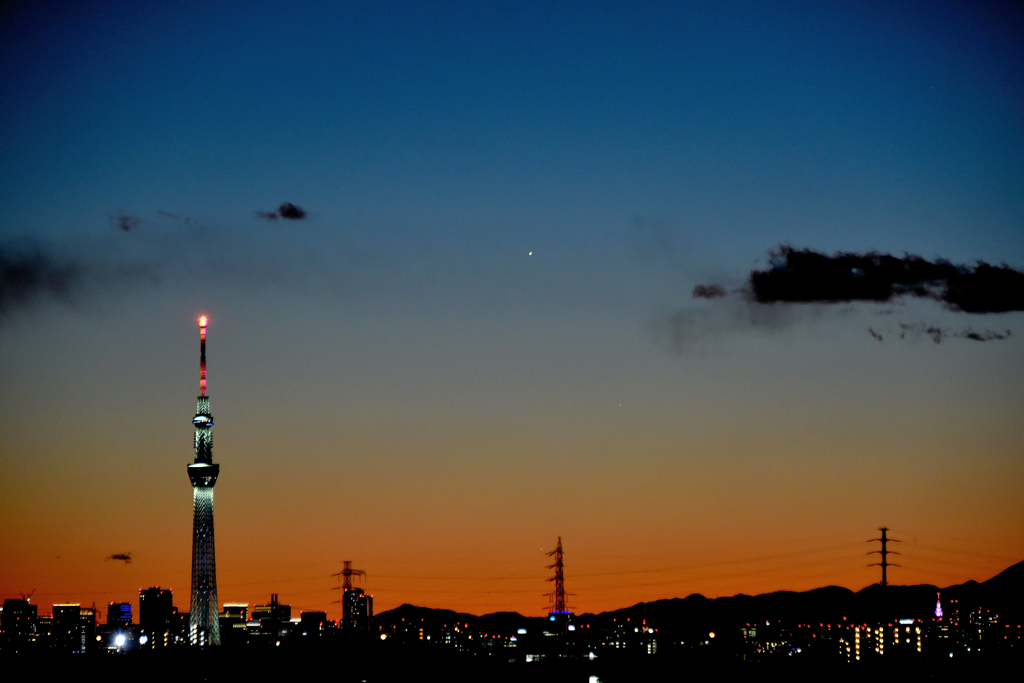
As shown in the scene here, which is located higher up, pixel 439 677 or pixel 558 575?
pixel 558 575

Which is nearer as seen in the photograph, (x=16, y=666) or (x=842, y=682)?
(x=842, y=682)

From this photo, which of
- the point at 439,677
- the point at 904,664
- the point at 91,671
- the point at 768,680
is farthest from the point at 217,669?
the point at 904,664

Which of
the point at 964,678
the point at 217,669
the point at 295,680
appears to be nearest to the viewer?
the point at 964,678

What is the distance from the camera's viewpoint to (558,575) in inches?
7387

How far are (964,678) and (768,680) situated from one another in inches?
993

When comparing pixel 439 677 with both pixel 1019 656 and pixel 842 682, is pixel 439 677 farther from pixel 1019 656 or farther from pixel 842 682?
pixel 1019 656

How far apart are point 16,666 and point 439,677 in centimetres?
6253

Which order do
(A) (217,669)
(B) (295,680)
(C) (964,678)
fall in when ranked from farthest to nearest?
(A) (217,669), (B) (295,680), (C) (964,678)

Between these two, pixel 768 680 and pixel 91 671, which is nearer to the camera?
pixel 768 680

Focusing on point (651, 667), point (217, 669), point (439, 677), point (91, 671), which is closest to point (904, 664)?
point (651, 667)

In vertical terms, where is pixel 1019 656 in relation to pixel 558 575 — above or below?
below

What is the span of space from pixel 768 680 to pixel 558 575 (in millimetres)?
33397

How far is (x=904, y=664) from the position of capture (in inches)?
7293

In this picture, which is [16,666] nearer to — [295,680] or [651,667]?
[295,680]
